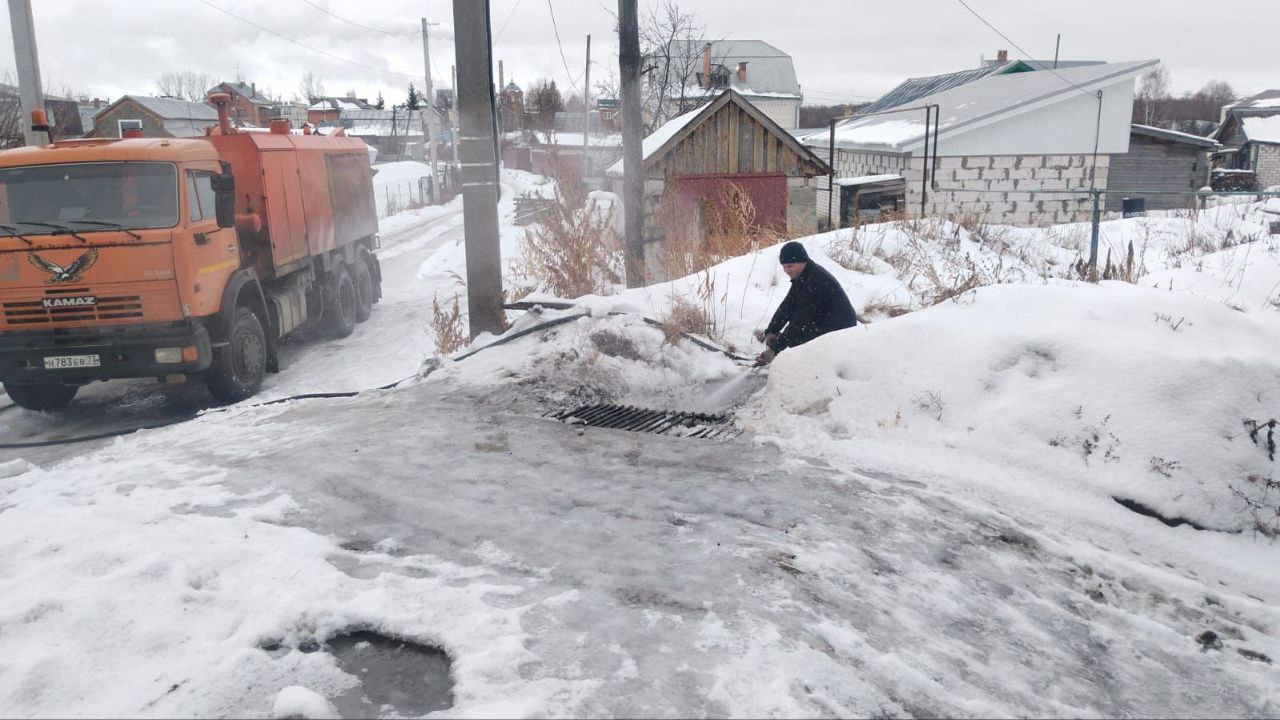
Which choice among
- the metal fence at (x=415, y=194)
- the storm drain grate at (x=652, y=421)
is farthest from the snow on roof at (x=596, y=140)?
the storm drain grate at (x=652, y=421)

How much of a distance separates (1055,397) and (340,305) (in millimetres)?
9783

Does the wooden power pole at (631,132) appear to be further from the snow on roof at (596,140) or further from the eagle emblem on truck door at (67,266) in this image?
the snow on roof at (596,140)

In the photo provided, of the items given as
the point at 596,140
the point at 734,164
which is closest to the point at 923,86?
the point at 596,140

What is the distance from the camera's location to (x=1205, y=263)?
9.81 metres

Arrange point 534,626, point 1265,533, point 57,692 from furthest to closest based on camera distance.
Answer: point 1265,533 < point 534,626 < point 57,692

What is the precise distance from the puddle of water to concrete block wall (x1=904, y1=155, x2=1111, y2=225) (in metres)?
23.4

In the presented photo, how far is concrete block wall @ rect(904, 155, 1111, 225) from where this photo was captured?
2414 cm

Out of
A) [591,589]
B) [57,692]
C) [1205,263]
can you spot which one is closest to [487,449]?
[591,589]

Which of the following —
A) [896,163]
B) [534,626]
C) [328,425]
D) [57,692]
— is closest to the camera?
[57,692]

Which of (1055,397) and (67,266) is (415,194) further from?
(1055,397)

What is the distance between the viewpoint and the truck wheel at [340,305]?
38.1 ft

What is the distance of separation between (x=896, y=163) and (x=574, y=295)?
63.7ft

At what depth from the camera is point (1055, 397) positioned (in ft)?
15.7

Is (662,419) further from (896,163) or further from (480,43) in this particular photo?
(896,163)
